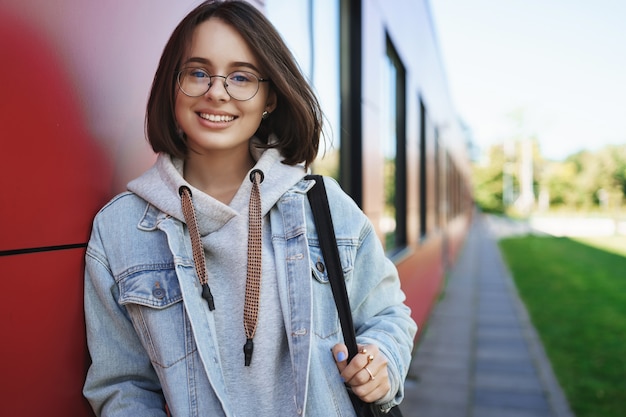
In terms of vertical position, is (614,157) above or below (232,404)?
above

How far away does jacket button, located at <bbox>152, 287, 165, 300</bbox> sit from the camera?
1.27m

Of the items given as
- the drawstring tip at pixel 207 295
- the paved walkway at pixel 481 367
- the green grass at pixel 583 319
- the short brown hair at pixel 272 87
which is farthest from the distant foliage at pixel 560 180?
the drawstring tip at pixel 207 295

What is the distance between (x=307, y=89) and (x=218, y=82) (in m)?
0.26

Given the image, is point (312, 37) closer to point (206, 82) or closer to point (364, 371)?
point (206, 82)

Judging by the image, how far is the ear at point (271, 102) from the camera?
4.93ft

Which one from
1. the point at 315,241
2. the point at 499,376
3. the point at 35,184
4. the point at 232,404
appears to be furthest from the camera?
the point at 499,376

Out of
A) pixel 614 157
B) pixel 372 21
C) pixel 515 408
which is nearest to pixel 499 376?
pixel 515 408

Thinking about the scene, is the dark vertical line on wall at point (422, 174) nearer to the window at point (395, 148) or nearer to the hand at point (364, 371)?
the window at point (395, 148)

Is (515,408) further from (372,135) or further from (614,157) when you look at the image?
(614,157)

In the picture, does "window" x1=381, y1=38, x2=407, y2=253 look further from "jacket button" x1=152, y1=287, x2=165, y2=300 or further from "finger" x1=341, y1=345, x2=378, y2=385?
"jacket button" x1=152, y1=287, x2=165, y2=300

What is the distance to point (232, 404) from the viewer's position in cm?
132

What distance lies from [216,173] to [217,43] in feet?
1.10

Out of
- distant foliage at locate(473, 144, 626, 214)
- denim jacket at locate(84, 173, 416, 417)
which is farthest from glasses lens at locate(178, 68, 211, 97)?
distant foliage at locate(473, 144, 626, 214)

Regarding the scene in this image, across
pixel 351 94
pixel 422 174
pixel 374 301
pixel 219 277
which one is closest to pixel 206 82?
pixel 219 277
